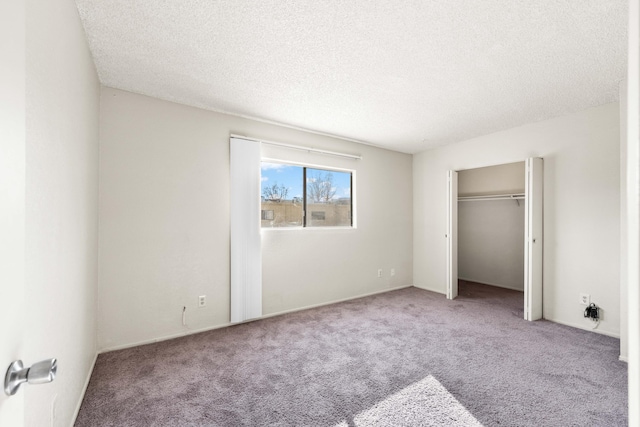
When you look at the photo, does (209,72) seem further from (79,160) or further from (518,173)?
(518,173)

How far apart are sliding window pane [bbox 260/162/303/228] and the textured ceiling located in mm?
783

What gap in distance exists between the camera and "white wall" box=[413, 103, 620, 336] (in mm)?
3074

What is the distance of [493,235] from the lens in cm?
529

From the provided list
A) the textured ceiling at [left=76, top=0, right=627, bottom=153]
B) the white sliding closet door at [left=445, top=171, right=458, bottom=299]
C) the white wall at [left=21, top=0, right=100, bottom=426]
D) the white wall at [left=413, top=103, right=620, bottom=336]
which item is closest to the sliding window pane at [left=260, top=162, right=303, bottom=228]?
the textured ceiling at [left=76, top=0, right=627, bottom=153]

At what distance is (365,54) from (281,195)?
2.14 metres

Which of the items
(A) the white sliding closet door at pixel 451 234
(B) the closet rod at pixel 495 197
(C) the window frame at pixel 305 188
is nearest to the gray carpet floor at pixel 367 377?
(A) the white sliding closet door at pixel 451 234

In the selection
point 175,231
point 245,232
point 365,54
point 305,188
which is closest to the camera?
point 365,54

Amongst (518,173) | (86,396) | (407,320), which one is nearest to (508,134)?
(518,173)

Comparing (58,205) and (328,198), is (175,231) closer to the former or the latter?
(58,205)

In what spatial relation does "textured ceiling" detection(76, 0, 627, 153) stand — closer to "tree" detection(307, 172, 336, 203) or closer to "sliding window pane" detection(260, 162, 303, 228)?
"sliding window pane" detection(260, 162, 303, 228)

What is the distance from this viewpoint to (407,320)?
3455 millimetres

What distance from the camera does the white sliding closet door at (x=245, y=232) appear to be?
3.30m

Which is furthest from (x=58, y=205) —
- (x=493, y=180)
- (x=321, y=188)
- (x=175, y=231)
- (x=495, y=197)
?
(x=493, y=180)

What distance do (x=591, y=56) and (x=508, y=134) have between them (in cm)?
180
